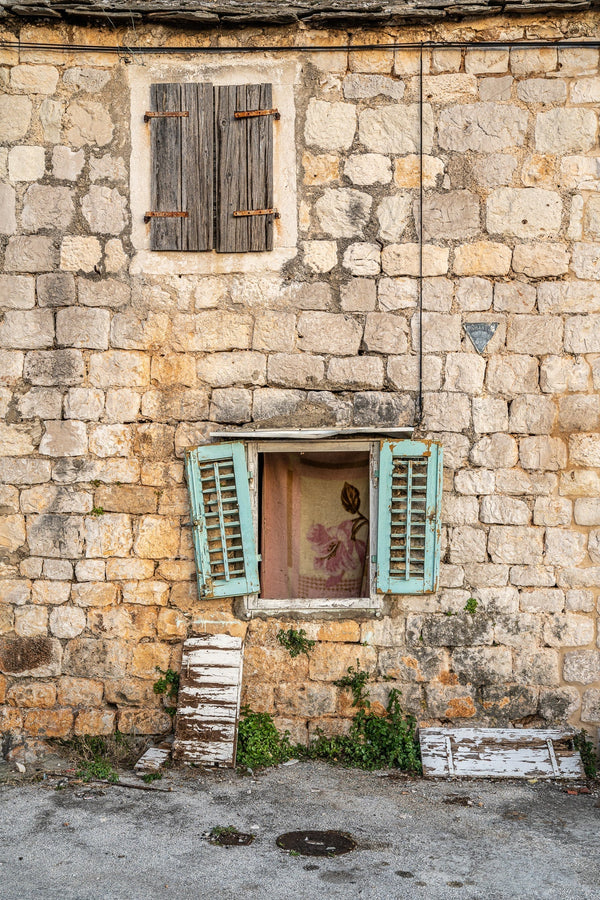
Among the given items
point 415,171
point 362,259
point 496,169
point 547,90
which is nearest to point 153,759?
point 362,259

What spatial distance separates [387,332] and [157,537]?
2.14 m

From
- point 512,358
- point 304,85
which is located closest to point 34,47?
point 304,85

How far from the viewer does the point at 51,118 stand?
580cm

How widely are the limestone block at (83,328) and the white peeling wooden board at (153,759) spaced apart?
9.07 ft

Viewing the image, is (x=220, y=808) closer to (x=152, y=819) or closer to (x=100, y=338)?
(x=152, y=819)

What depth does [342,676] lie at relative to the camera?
571cm

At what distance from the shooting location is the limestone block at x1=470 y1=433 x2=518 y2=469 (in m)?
5.68

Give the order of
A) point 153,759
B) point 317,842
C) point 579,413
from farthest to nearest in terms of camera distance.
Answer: point 579,413 → point 153,759 → point 317,842

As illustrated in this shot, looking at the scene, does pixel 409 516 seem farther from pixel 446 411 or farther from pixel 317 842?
pixel 317 842

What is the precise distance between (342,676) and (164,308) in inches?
112

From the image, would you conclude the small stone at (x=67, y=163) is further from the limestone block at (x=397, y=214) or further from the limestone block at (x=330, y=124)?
the limestone block at (x=397, y=214)

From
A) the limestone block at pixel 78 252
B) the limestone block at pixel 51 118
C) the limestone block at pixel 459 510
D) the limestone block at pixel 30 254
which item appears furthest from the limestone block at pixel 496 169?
the limestone block at pixel 30 254

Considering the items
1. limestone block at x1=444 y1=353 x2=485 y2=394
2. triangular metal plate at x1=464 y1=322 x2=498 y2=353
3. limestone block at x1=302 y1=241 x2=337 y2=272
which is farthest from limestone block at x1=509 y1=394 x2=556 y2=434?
limestone block at x1=302 y1=241 x2=337 y2=272

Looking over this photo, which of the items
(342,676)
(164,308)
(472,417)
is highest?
(164,308)
